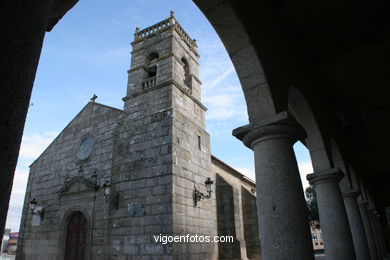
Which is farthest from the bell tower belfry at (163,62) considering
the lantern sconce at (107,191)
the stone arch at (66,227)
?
the stone arch at (66,227)

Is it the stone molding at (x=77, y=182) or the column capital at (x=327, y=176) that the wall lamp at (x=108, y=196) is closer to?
the stone molding at (x=77, y=182)

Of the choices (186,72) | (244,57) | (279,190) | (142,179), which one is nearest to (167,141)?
(142,179)

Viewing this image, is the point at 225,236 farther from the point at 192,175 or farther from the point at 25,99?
the point at 25,99

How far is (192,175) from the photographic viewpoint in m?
8.98

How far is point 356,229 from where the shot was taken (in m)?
5.55

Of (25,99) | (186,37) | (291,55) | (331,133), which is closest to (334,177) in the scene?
(331,133)

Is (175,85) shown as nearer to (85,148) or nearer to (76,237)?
(85,148)

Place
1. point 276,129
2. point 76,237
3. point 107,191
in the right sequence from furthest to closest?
point 76,237 < point 107,191 < point 276,129

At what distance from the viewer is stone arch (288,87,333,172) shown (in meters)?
4.06

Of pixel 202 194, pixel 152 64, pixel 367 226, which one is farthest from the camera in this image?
pixel 152 64

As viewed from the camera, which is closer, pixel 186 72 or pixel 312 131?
pixel 312 131

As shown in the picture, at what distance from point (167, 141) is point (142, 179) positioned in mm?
1416

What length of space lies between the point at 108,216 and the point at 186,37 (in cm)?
795

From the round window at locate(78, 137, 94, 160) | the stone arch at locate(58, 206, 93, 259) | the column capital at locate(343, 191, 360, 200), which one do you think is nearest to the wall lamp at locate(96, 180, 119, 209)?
the stone arch at locate(58, 206, 93, 259)
